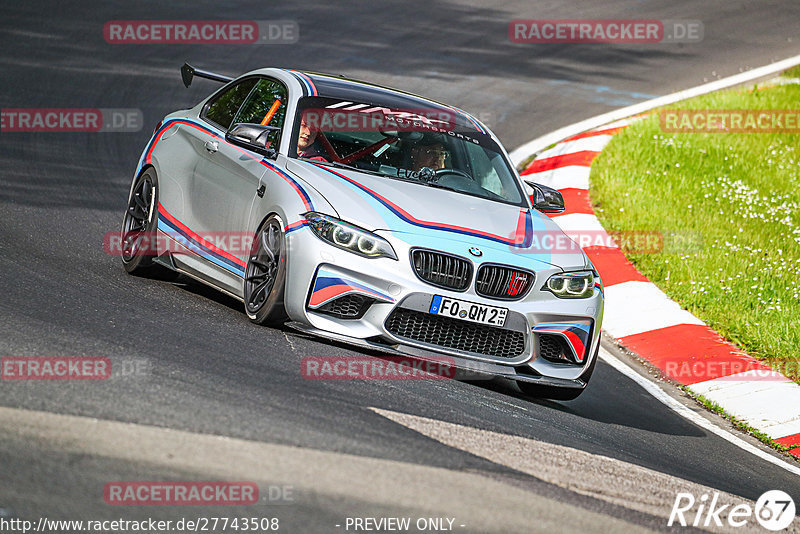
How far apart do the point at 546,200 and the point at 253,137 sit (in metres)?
2.02

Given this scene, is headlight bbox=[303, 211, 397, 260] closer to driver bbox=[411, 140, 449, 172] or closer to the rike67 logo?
driver bbox=[411, 140, 449, 172]

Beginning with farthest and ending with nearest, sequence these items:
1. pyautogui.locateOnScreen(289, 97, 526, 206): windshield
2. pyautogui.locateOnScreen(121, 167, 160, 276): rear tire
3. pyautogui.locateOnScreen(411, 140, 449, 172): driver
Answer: pyautogui.locateOnScreen(121, 167, 160, 276): rear tire → pyautogui.locateOnScreen(411, 140, 449, 172): driver → pyautogui.locateOnScreen(289, 97, 526, 206): windshield

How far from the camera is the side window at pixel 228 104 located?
26.1ft

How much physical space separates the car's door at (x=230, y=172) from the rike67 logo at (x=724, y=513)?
3.05 meters

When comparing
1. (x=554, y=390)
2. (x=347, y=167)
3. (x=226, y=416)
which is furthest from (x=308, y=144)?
(x=226, y=416)

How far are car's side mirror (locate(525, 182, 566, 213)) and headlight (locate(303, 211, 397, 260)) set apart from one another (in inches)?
68.9

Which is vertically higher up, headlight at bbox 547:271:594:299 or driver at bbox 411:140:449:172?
driver at bbox 411:140:449:172

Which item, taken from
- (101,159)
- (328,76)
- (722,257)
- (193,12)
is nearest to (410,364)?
(328,76)

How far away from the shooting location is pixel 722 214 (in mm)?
11422

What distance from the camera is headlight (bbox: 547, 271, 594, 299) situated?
658 centimetres

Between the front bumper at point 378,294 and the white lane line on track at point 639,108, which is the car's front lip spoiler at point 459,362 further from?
the white lane line on track at point 639,108

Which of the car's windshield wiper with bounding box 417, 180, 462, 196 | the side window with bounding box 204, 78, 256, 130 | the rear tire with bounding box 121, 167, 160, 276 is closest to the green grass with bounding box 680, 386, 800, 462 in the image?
the car's windshield wiper with bounding box 417, 180, 462, 196

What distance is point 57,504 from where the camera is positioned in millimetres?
3598

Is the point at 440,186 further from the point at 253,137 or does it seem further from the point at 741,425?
the point at 741,425
